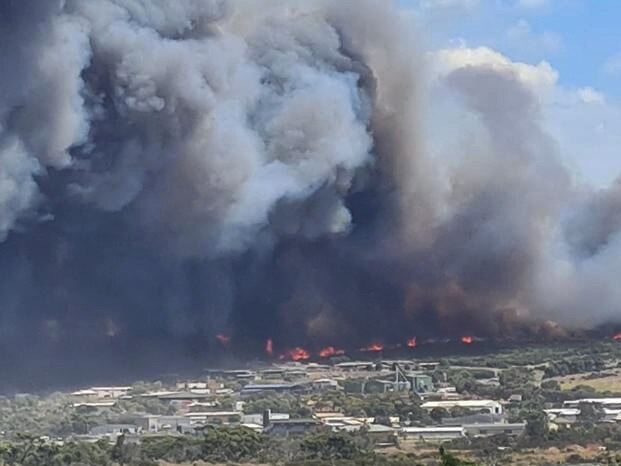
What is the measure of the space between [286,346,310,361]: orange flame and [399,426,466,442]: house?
23.0 feet

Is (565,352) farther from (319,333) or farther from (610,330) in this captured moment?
(319,333)

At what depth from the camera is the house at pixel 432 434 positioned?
45.1 m

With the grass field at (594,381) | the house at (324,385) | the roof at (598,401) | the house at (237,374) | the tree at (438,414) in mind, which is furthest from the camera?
the grass field at (594,381)

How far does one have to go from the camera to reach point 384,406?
165ft

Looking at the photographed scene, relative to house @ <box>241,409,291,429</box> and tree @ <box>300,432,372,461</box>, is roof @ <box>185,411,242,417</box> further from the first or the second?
tree @ <box>300,432,372,461</box>

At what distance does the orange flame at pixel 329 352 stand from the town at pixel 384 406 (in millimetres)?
303

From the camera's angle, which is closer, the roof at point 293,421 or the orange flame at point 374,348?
the roof at point 293,421

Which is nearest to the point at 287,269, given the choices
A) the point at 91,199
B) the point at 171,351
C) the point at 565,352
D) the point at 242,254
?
the point at 242,254

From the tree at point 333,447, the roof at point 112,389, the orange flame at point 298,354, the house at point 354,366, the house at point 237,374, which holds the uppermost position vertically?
the orange flame at point 298,354

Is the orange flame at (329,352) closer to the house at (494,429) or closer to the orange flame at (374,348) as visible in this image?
the orange flame at (374,348)

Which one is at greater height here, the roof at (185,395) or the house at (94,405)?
the roof at (185,395)

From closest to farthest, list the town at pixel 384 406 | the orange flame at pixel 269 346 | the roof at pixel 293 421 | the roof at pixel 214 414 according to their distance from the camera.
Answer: the town at pixel 384 406 < the roof at pixel 293 421 < the roof at pixel 214 414 < the orange flame at pixel 269 346

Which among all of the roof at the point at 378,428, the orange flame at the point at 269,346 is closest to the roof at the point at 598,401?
the roof at the point at 378,428

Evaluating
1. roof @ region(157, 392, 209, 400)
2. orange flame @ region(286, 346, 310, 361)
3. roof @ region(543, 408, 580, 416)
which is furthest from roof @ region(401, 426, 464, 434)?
roof @ region(157, 392, 209, 400)
